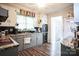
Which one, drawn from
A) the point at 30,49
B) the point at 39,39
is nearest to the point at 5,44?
the point at 30,49

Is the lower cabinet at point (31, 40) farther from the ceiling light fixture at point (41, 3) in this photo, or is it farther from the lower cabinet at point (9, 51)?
the ceiling light fixture at point (41, 3)

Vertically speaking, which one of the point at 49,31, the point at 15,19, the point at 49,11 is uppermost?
the point at 49,11

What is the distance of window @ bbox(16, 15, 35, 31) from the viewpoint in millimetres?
1894

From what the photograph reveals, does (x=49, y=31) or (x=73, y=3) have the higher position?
(x=73, y=3)

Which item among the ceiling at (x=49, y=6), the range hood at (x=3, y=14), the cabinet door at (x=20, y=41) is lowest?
the cabinet door at (x=20, y=41)

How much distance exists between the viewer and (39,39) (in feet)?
6.51

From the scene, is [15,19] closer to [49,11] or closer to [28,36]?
[28,36]

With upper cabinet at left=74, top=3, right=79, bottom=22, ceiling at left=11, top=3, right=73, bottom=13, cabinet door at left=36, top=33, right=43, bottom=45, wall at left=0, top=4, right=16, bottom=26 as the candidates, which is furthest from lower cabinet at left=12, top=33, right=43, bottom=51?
upper cabinet at left=74, top=3, right=79, bottom=22

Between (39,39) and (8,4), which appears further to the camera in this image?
(39,39)

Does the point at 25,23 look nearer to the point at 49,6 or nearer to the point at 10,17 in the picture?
the point at 10,17

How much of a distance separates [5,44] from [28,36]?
1.16ft

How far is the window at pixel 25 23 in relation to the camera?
1.89 meters

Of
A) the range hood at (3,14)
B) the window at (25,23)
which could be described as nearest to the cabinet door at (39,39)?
the window at (25,23)

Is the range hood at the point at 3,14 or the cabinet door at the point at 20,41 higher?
the range hood at the point at 3,14
